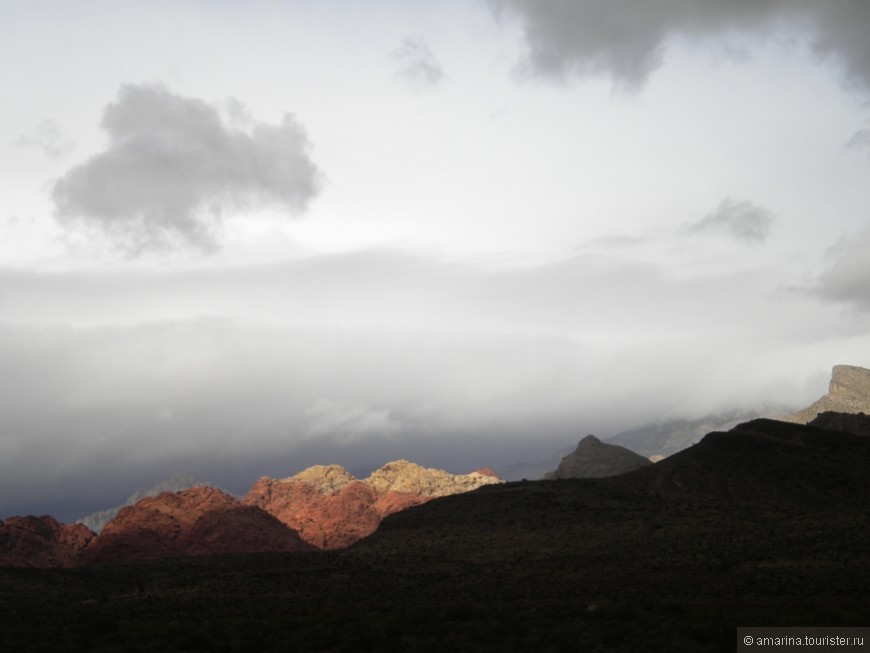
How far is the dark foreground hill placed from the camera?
140ft

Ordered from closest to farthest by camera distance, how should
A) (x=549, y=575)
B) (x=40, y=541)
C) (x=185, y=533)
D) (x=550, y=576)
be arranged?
(x=550, y=576), (x=549, y=575), (x=40, y=541), (x=185, y=533)

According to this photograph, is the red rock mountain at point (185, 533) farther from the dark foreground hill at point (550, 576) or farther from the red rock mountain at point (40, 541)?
the dark foreground hill at point (550, 576)

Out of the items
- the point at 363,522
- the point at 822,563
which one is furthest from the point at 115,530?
the point at 822,563

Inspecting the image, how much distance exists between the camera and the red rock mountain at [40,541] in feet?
532

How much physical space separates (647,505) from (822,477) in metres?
24.6

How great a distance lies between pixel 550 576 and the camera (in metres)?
71.7

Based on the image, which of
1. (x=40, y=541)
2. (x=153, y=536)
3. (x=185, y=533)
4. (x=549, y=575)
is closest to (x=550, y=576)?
(x=549, y=575)

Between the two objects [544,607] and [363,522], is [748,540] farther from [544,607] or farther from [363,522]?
[363,522]

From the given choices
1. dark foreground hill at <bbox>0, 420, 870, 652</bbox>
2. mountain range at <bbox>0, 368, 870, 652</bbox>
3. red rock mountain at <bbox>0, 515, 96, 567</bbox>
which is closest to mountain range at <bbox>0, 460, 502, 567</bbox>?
red rock mountain at <bbox>0, 515, 96, 567</bbox>

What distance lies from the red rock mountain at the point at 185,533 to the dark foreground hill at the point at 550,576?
53165mm

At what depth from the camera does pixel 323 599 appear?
64.8 m

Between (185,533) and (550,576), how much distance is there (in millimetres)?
119084

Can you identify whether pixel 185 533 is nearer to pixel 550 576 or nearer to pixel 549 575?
pixel 549 575

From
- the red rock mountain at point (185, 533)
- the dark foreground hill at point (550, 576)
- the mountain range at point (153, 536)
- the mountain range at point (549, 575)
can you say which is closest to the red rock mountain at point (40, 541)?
the mountain range at point (153, 536)
